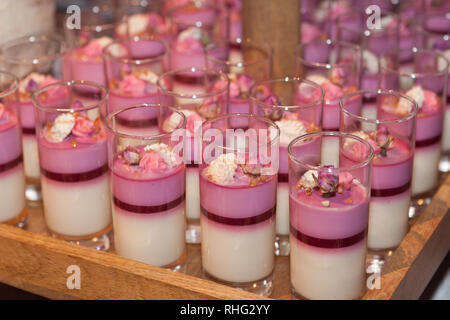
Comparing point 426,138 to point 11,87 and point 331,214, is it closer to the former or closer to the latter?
point 331,214

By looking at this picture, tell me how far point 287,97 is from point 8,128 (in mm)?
739

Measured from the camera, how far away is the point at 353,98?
2.04 meters

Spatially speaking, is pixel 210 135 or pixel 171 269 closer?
pixel 210 135

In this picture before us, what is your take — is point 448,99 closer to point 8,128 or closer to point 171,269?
point 171,269

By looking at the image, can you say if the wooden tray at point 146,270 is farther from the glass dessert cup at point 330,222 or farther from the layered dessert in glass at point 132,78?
the layered dessert in glass at point 132,78

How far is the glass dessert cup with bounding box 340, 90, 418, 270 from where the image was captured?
181 cm

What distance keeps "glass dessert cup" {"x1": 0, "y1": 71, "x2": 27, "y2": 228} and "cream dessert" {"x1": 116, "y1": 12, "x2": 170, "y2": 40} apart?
714 millimetres

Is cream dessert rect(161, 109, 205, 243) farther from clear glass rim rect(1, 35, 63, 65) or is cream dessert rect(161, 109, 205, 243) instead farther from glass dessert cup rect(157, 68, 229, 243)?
clear glass rim rect(1, 35, 63, 65)

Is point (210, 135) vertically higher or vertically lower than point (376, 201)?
higher

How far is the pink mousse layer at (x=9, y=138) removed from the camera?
6.42ft

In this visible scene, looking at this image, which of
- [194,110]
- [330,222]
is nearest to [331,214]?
[330,222]

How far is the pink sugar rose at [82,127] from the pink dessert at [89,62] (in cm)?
59

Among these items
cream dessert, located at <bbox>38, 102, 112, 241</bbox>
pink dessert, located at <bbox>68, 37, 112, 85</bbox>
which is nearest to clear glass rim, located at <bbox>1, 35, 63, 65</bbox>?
pink dessert, located at <bbox>68, 37, 112, 85</bbox>
